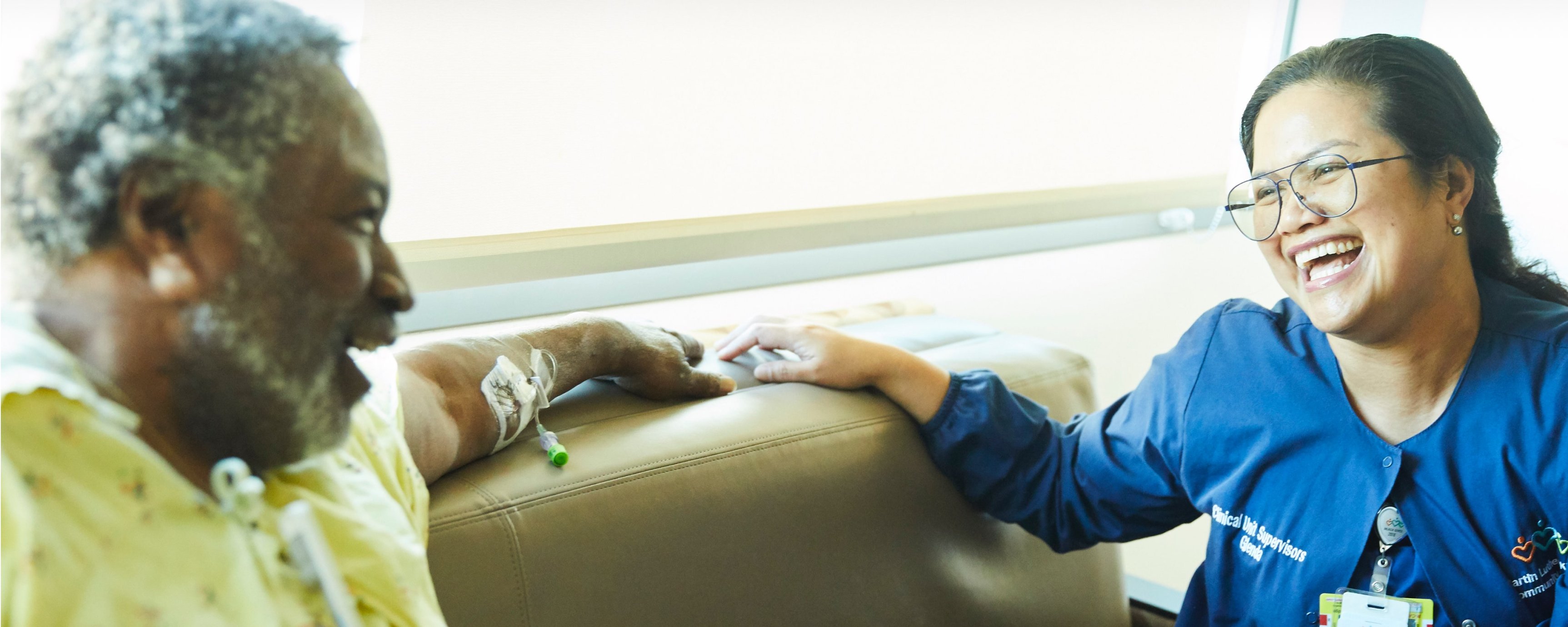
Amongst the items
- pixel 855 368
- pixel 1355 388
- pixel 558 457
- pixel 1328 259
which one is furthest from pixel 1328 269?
pixel 558 457

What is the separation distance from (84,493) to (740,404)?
772mm

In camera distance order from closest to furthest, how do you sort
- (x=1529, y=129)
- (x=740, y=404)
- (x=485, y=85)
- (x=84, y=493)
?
(x=84, y=493), (x=740, y=404), (x=485, y=85), (x=1529, y=129)

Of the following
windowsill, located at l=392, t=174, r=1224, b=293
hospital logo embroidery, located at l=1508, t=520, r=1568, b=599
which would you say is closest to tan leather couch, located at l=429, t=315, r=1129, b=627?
windowsill, located at l=392, t=174, r=1224, b=293

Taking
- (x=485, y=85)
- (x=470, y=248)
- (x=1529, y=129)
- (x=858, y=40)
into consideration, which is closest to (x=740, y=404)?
(x=470, y=248)

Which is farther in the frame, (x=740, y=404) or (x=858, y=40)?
(x=858, y=40)

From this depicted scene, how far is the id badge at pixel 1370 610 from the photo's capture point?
1.13 metres

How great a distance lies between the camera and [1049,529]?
4.58 feet

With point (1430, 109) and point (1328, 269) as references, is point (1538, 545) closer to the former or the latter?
point (1328, 269)

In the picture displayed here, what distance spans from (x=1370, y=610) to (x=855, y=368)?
2.08 feet

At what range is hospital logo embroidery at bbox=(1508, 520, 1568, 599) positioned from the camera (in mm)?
1093

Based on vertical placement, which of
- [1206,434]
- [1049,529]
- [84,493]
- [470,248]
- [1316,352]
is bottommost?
[1049,529]

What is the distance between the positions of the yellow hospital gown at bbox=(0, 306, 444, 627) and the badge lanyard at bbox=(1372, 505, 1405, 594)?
1.08 m

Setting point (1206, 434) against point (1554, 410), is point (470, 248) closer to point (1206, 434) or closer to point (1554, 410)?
point (1206, 434)

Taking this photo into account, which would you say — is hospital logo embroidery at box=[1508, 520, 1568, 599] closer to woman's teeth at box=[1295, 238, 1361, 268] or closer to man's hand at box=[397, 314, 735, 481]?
woman's teeth at box=[1295, 238, 1361, 268]
